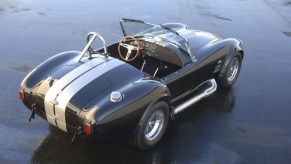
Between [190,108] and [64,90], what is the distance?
254cm

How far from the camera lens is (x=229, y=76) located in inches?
291

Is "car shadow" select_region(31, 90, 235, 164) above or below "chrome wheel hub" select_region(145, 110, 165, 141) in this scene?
below

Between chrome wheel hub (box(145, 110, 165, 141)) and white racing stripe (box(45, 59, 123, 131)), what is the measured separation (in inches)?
38.5

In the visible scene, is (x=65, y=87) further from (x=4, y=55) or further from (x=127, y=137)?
(x=4, y=55)

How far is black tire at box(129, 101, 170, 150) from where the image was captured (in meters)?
4.92

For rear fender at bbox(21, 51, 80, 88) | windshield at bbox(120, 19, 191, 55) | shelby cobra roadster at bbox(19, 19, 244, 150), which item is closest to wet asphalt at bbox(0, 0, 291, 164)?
shelby cobra roadster at bbox(19, 19, 244, 150)

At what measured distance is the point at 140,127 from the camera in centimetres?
488

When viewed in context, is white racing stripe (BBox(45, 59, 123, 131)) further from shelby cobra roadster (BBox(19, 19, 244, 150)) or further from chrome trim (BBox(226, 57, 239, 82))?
chrome trim (BBox(226, 57, 239, 82))

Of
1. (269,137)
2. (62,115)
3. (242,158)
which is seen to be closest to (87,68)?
(62,115)

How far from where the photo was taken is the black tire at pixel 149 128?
4.92 meters

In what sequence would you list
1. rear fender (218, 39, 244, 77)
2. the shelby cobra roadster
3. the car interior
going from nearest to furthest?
the shelby cobra roadster < the car interior < rear fender (218, 39, 244, 77)

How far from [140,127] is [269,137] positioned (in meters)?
2.31

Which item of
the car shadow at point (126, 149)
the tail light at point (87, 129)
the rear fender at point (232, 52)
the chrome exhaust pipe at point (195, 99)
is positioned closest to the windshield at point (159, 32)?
the chrome exhaust pipe at point (195, 99)

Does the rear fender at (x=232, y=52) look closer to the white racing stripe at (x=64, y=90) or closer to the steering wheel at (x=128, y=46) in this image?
the steering wheel at (x=128, y=46)
